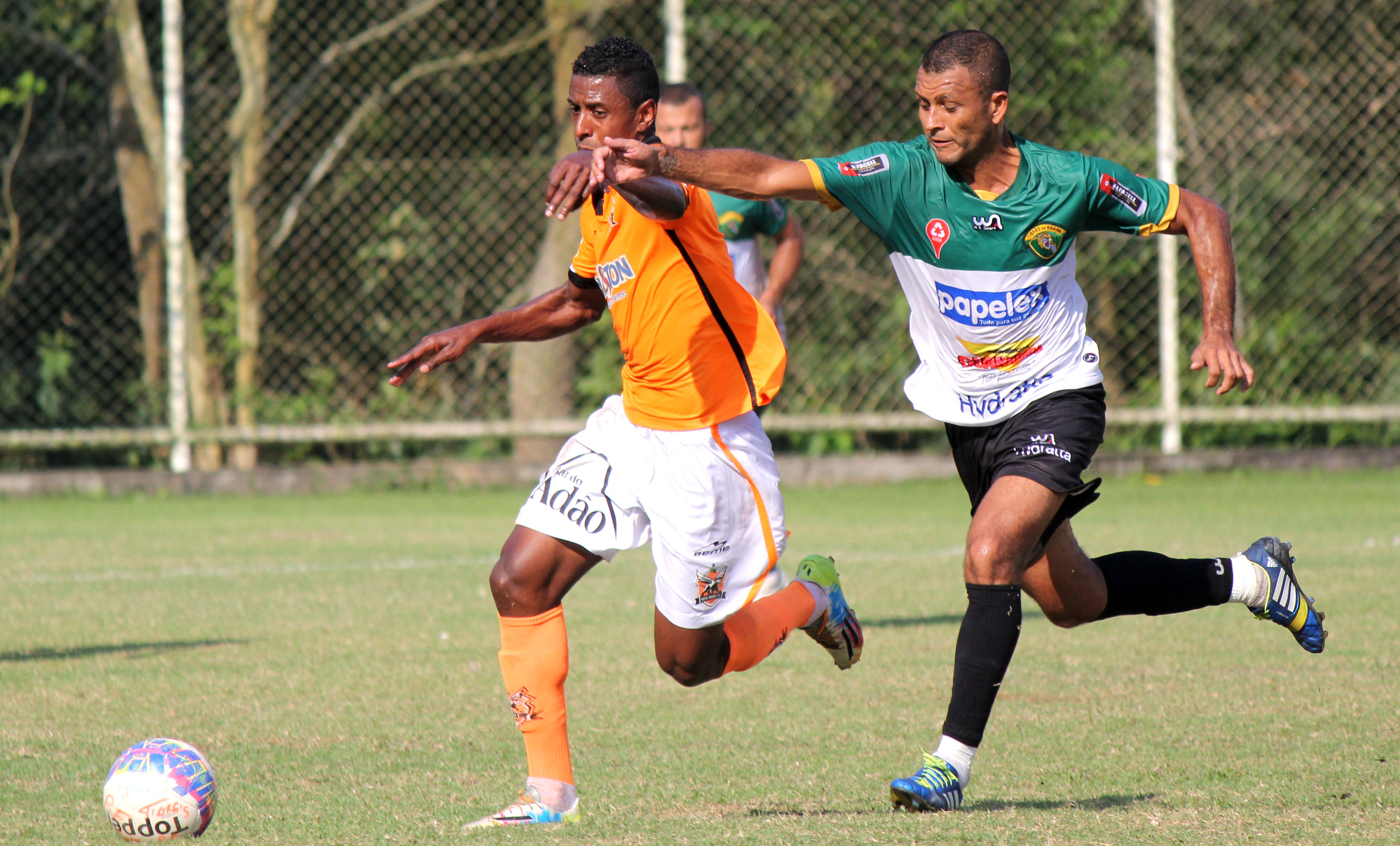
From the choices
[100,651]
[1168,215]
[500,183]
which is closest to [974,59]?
[1168,215]

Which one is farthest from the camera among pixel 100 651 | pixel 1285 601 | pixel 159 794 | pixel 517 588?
pixel 100 651

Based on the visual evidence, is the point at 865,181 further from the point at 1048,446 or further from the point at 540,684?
the point at 540,684

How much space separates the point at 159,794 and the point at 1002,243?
2.51 metres

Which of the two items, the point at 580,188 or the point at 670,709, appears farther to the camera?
the point at 670,709

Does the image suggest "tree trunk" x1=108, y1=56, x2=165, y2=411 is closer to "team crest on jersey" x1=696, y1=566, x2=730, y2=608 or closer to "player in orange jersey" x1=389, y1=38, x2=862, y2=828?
"player in orange jersey" x1=389, y1=38, x2=862, y2=828

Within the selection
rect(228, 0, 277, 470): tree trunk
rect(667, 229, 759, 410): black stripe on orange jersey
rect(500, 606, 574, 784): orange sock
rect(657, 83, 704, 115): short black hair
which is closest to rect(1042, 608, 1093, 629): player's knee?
rect(667, 229, 759, 410): black stripe on orange jersey

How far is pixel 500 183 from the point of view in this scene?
12750 mm

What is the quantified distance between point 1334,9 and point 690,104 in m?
8.00

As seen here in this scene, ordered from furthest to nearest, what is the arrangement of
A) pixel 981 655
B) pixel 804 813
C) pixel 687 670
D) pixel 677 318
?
1. pixel 687 670
2. pixel 677 318
3. pixel 981 655
4. pixel 804 813

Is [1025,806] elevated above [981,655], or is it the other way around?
[981,655]

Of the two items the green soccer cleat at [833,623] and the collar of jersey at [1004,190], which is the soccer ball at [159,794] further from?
the collar of jersey at [1004,190]

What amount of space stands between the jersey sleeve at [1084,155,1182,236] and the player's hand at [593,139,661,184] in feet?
4.29

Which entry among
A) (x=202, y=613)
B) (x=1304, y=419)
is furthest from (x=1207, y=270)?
(x=1304, y=419)

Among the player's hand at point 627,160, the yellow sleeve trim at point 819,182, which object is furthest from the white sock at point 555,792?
the yellow sleeve trim at point 819,182
